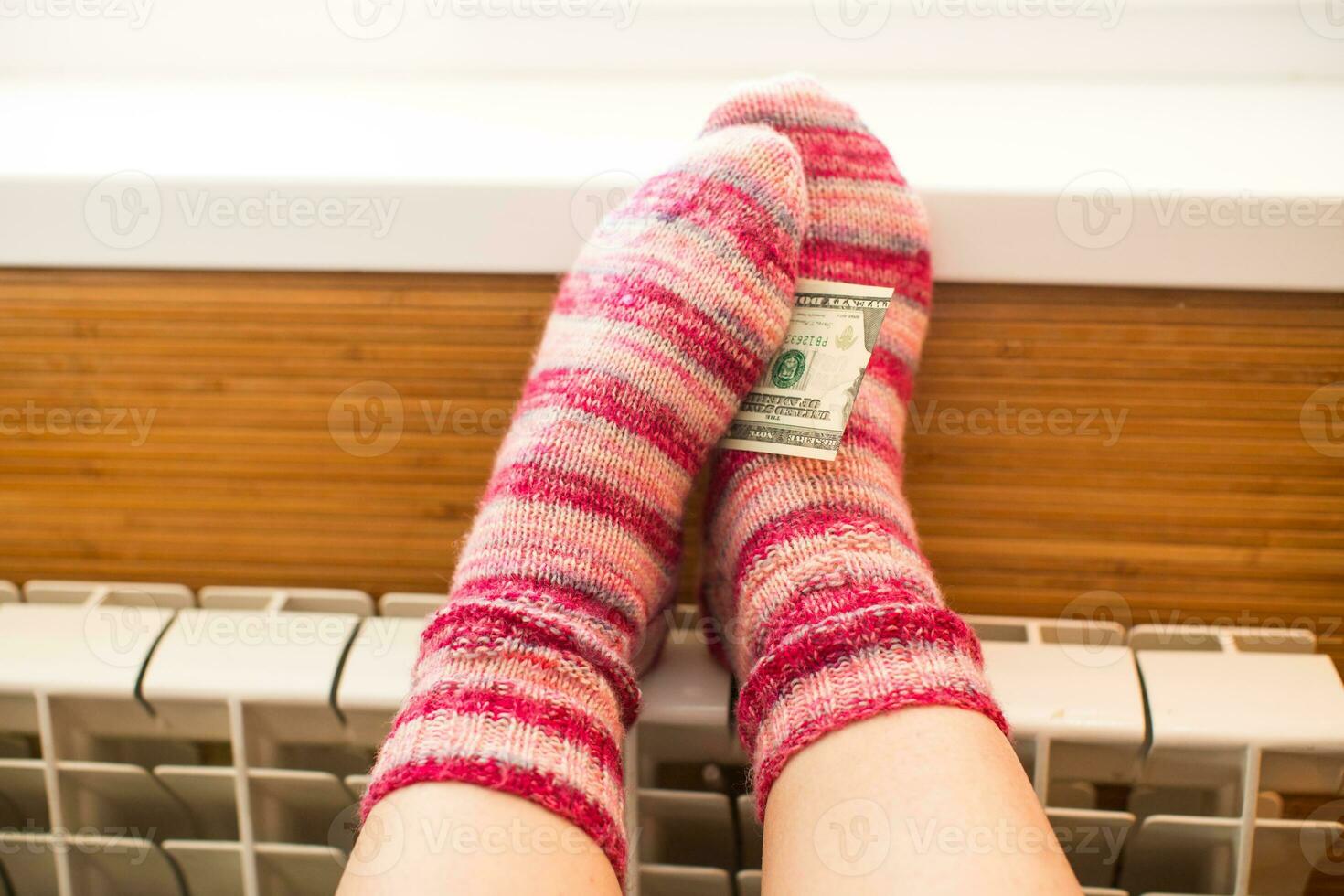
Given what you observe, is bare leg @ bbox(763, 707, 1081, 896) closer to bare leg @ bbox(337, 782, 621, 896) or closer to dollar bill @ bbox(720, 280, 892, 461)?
bare leg @ bbox(337, 782, 621, 896)

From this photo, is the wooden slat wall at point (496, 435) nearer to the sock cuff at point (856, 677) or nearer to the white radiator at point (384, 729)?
the white radiator at point (384, 729)

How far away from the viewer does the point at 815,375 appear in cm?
68

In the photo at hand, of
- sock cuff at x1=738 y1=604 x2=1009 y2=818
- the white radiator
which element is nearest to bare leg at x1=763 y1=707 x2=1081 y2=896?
sock cuff at x1=738 y1=604 x2=1009 y2=818

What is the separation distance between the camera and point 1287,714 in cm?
58

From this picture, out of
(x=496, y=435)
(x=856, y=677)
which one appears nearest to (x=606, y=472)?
(x=496, y=435)

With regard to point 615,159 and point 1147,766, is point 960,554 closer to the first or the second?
point 1147,766

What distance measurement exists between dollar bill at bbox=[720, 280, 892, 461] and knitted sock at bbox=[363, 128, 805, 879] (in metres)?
0.02

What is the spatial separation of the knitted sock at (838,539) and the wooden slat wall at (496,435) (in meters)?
0.05

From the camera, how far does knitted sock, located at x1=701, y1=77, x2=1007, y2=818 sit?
1.73 feet

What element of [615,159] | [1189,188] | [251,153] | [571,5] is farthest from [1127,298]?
[251,153]

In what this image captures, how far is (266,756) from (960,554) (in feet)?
Result: 1.51

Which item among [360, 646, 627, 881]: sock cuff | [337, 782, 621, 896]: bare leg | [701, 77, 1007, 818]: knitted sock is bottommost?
[337, 782, 621, 896]: bare leg

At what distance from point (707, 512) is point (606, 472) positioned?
0.34 ft

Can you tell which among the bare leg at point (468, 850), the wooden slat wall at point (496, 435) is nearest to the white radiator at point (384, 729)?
the wooden slat wall at point (496, 435)
